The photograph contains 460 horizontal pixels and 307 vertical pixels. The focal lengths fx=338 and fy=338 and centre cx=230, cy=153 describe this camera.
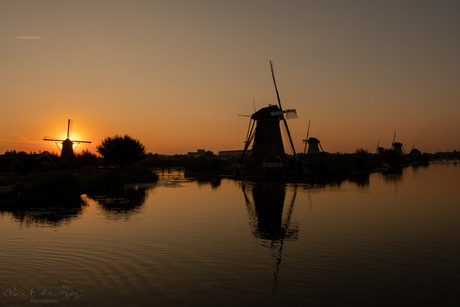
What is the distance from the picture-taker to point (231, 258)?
42.8 feet

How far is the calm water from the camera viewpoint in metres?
9.54

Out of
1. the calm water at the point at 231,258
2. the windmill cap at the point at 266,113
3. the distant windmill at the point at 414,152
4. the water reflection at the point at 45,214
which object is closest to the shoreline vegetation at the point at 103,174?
the water reflection at the point at 45,214

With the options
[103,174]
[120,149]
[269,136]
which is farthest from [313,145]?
[103,174]

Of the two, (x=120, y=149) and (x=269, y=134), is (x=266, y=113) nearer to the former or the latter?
(x=269, y=134)

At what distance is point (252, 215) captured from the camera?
76.1 feet

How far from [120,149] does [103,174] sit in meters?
16.8

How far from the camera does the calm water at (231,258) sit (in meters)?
9.54

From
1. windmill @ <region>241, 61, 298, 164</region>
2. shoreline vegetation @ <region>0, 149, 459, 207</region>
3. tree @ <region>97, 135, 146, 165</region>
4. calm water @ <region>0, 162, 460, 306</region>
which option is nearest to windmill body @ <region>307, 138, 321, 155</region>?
shoreline vegetation @ <region>0, 149, 459, 207</region>

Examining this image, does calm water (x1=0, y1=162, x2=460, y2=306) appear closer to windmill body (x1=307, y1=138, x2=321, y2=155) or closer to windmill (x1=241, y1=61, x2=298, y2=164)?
windmill (x1=241, y1=61, x2=298, y2=164)

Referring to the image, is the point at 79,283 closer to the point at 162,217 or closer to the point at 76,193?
the point at 162,217

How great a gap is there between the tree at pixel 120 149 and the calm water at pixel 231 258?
3793 centimetres

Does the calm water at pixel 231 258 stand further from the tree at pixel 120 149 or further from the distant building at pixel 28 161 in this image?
the distant building at pixel 28 161

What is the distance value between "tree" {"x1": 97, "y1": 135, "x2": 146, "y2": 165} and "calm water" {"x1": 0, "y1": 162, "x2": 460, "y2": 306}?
124ft

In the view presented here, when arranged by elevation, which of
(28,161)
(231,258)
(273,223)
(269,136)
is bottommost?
(231,258)
